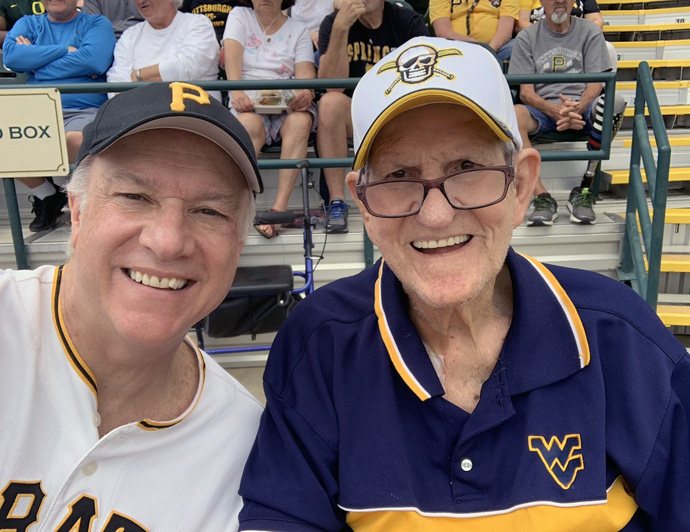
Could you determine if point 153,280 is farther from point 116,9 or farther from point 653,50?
point 653,50

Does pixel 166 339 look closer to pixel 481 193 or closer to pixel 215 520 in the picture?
pixel 215 520

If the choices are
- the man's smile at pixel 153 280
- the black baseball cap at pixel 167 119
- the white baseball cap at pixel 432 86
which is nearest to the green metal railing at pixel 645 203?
the white baseball cap at pixel 432 86

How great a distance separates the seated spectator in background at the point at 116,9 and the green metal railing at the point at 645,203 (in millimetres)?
4077

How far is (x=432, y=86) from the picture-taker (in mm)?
1117

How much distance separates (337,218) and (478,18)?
2.57 metres

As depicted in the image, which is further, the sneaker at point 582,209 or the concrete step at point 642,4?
the concrete step at point 642,4

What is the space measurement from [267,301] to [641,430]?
1998 millimetres

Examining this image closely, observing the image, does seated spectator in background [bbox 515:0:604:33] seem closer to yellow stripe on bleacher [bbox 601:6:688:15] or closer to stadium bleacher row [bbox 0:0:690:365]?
stadium bleacher row [bbox 0:0:690:365]

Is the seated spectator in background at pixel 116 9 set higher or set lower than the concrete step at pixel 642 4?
lower

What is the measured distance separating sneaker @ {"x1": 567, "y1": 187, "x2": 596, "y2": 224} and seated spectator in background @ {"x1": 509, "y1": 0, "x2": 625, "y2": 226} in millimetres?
146

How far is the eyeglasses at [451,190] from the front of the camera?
1.18 metres

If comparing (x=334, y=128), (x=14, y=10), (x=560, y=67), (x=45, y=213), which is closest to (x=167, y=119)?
(x=334, y=128)

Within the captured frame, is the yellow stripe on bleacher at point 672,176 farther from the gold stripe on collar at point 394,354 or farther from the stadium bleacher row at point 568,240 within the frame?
the gold stripe on collar at point 394,354

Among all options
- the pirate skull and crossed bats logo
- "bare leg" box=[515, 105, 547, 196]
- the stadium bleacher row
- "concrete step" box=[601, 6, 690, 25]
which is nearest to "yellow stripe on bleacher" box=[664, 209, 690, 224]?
the stadium bleacher row
